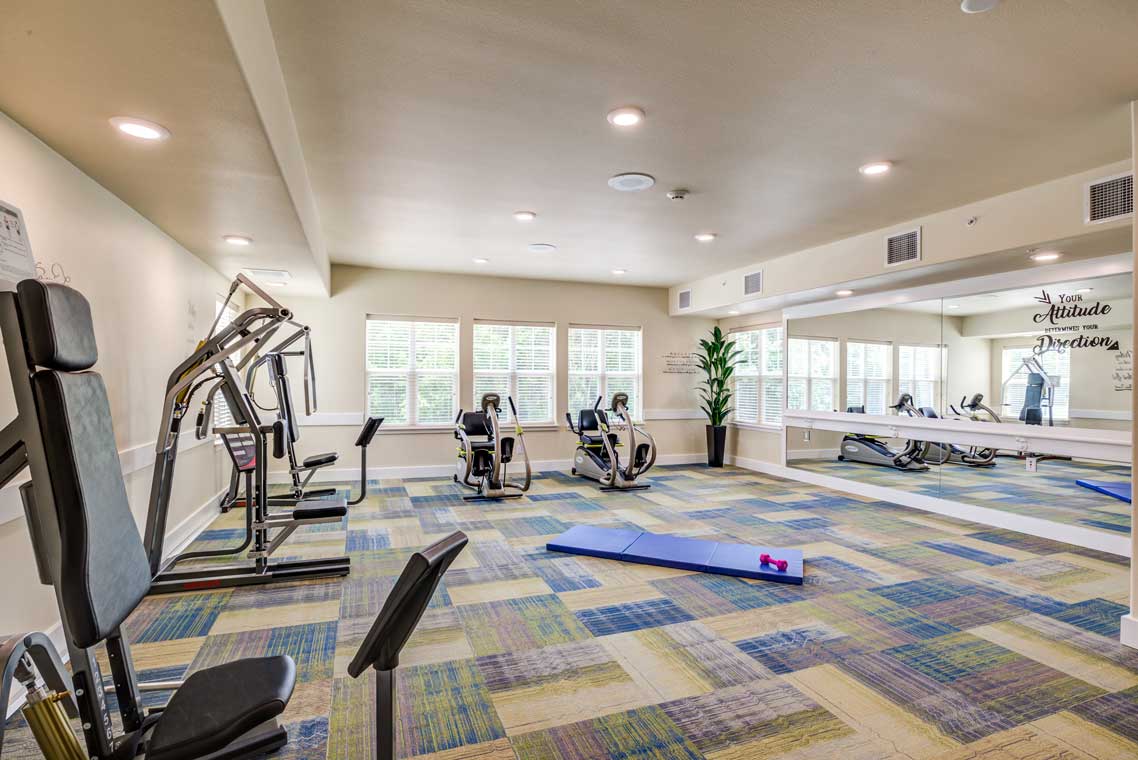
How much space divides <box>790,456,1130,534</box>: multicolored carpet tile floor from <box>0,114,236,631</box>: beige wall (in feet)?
21.3

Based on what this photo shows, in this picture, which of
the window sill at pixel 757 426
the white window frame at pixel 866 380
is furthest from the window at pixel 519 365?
the white window frame at pixel 866 380

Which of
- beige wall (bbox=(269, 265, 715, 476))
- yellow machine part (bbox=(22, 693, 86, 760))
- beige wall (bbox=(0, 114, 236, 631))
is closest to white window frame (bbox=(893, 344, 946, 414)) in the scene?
beige wall (bbox=(269, 265, 715, 476))

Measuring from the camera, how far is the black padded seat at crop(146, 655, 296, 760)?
1.35 metres

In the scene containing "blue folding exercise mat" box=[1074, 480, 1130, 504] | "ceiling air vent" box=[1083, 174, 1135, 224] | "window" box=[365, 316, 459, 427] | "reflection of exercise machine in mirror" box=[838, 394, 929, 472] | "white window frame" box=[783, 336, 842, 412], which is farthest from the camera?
"window" box=[365, 316, 459, 427]

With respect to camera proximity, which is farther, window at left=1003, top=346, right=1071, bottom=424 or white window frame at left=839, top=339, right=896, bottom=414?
white window frame at left=839, top=339, right=896, bottom=414

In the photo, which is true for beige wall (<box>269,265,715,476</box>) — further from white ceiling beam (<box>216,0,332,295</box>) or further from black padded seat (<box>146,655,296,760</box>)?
black padded seat (<box>146,655,296,760</box>)

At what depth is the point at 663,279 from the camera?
8047 mm

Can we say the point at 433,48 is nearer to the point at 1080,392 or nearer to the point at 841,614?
the point at 841,614

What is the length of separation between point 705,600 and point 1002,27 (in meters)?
3.03

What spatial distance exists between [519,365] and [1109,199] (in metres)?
6.01

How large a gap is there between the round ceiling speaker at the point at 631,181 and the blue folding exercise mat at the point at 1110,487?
3.97m

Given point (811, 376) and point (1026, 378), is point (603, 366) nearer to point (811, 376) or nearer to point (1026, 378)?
point (811, 376)

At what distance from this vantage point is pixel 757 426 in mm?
8352

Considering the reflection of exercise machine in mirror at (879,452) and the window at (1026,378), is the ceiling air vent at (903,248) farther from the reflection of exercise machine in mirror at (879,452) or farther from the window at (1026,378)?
the reflection of exercise machine in mirror at (879,452)
